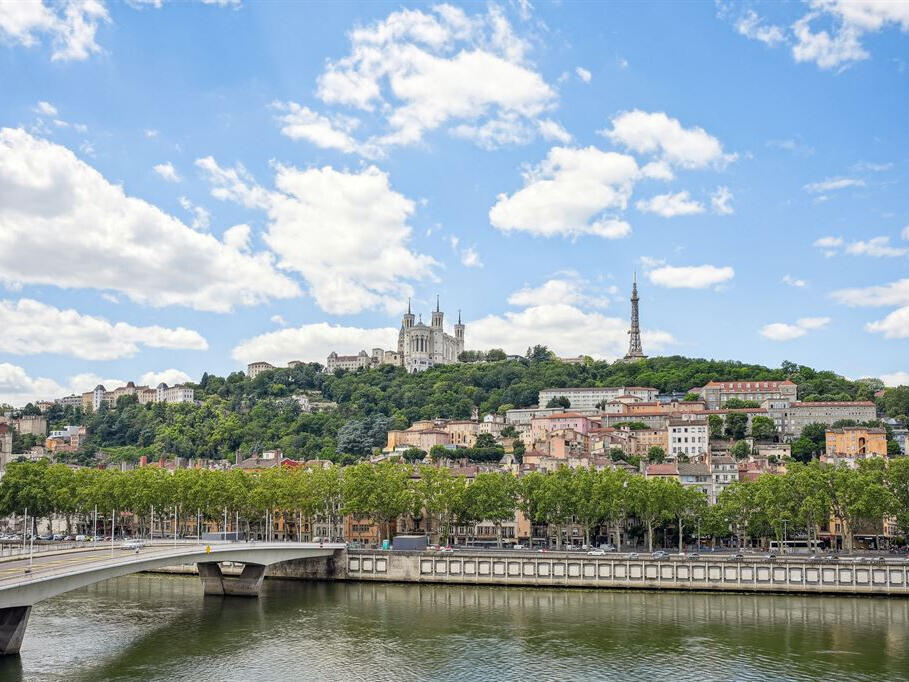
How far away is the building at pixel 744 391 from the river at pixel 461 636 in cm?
9678

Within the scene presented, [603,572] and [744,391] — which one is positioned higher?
[744,391]

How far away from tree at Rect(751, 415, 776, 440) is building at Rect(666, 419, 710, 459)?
9481 mm

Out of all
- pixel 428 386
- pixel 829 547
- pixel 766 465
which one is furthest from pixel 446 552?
pixel 428 386

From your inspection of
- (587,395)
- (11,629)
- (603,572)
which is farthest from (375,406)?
(11,629)

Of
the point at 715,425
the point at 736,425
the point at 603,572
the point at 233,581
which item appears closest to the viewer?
the point at 233,581

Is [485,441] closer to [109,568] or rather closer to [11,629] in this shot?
[109,568]

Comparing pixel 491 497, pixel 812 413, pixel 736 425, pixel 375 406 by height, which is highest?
pixel 375 406

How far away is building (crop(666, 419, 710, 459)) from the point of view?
121938 mm

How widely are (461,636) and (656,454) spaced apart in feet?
260

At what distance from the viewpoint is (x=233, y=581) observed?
55.5m

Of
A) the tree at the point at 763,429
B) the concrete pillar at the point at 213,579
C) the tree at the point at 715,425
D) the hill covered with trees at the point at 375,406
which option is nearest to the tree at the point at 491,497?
the concrete pillar at the point at 213,579

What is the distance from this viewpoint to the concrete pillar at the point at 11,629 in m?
36.1

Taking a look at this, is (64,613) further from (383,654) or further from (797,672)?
(797,672)

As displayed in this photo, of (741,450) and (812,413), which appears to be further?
(812,413)
